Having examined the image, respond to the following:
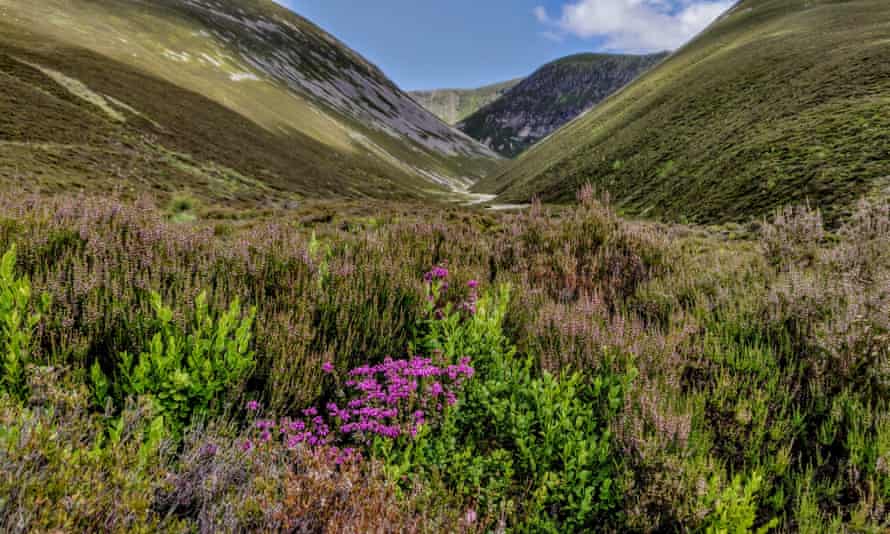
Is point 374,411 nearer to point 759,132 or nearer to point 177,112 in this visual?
point 759,132

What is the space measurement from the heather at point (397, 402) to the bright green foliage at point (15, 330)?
0.7 inches

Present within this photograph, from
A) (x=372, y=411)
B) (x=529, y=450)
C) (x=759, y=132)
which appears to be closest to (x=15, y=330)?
(x=372, y=411)

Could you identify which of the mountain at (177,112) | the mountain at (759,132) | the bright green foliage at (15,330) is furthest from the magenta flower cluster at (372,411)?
the mountain at (177,112)

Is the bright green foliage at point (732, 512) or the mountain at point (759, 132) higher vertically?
the mountain at point (759, 132)

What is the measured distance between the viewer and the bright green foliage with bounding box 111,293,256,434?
2.13 meters

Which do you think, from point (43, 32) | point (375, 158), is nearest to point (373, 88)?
point (375, 158)

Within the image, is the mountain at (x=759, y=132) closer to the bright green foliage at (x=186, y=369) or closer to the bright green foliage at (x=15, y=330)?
the bright green foliage at (x=186, y=369)

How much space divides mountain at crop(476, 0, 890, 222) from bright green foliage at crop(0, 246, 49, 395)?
1829cm

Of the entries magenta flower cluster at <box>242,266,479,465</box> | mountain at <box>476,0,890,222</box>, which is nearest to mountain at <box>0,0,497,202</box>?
magenta flower cluster at <box>242,266,479,465</box>

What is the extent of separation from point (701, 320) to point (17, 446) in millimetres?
4510

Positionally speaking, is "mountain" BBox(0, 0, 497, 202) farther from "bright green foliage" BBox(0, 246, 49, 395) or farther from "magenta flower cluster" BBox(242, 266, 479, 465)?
"magenta flower cluster" BBox(242, 266, 479, 465)

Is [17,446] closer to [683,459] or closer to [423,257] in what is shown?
[683,459]

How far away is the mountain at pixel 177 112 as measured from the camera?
23156 millimetres

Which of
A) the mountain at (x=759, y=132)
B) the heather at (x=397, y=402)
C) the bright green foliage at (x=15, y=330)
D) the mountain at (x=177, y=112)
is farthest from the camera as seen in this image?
the mountain at (x=177, y=112)
